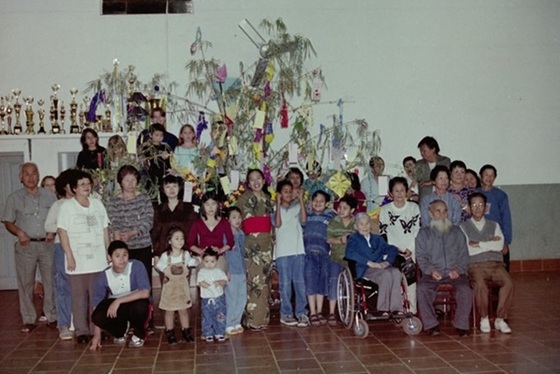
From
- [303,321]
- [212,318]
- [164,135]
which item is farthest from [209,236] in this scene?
[164,135]

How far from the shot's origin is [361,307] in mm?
5730

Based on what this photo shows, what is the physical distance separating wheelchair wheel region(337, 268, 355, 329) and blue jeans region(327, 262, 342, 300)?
0.09m

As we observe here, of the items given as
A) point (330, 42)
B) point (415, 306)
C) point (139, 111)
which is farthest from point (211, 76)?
point (415, 306)

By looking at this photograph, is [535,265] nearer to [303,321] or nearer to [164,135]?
[303,321]

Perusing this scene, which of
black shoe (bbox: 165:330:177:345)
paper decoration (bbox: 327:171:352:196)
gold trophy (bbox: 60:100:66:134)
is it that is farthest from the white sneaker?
gold trophy (bbox: 60:100:66:134)

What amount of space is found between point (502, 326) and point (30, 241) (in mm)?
4245

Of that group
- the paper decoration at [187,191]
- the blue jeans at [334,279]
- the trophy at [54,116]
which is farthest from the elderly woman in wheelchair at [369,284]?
the trophy at [54,116]

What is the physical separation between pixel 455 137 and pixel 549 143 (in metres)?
1.28

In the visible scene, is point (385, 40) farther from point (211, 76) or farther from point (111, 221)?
point (111, 221)

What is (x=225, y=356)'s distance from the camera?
17.0 feet

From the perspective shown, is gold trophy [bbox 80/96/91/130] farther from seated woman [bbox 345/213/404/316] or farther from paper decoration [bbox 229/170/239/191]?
seated woman [bbox 345/213/404/316]

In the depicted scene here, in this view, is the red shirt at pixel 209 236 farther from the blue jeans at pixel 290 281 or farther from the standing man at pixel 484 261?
the standing man at pixel 484 261

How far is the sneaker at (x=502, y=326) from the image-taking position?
5.63m

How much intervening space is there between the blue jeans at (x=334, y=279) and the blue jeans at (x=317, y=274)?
0.04 metres
